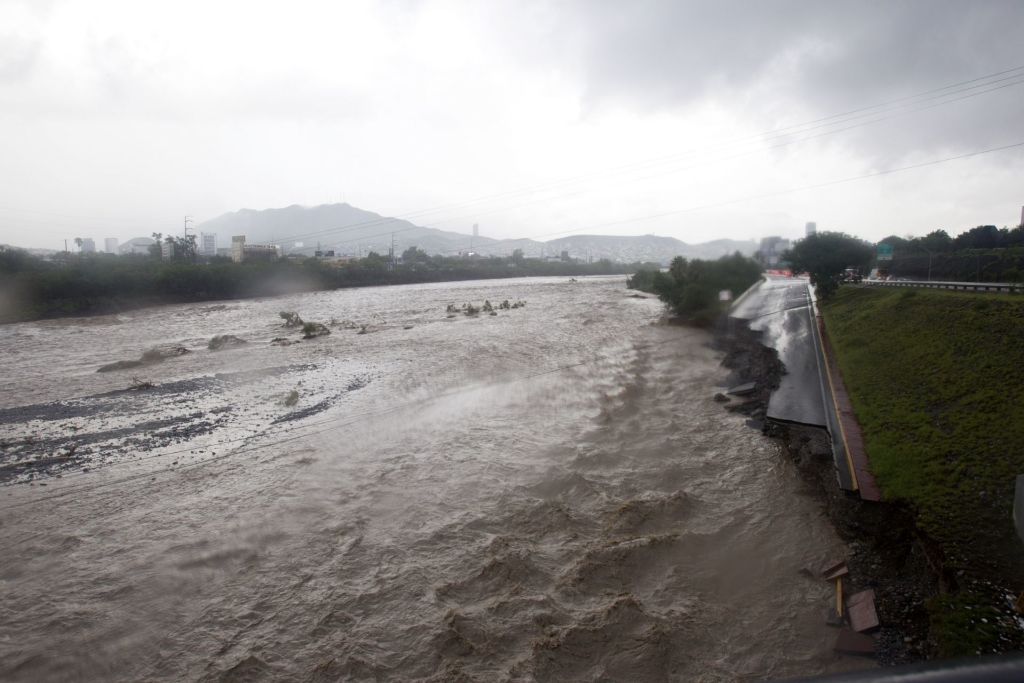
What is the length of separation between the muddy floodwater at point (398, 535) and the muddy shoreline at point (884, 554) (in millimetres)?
343

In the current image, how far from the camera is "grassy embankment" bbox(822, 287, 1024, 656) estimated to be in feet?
19.4

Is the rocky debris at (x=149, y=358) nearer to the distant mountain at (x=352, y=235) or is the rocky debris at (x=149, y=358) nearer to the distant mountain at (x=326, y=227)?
the distant mountain at (x=352, y=235)

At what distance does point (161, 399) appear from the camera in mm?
15023

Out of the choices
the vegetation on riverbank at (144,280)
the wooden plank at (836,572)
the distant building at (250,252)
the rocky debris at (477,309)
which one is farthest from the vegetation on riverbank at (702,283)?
the distant building at (250,252)

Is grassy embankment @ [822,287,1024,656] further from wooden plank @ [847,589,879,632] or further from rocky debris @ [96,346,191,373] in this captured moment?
rocky debris @ [96,346,191,373]

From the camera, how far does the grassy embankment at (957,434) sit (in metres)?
5.92

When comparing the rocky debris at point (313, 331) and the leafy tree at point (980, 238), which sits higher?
the leafy tree at point (980, 238)

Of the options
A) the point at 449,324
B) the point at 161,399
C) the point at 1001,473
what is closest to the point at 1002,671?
the point at 1001,473

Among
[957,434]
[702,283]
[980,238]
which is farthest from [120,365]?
[980,238]

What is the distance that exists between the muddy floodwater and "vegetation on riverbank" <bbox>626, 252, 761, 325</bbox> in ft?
26.4

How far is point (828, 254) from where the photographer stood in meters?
24.8

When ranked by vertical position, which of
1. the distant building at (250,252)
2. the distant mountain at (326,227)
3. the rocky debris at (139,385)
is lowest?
the rocky debris at (139,385)

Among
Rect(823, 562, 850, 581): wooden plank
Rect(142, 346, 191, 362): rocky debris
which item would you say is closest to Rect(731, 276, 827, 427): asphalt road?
Rect(823, 562, 850, 581): wooden plank

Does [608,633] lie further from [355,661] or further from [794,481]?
[794,481]
